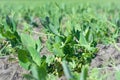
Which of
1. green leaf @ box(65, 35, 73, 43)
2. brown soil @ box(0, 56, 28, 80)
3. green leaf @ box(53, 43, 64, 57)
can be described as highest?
green leaf @ box(65, 35, 73, 43)

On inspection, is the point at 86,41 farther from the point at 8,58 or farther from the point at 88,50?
the point at 8,58

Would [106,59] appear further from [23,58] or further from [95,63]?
[23,58]

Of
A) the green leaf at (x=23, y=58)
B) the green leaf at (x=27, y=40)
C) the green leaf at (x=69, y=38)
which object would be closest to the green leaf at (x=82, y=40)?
the green leaf at (x=69, y=38)

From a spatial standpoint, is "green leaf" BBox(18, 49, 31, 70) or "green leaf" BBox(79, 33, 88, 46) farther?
"green leaf" BBox(79, 33, 88, 46)

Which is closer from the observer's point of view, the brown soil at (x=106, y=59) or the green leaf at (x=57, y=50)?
the brown soil at (x=106, y=59)

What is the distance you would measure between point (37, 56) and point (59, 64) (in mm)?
217

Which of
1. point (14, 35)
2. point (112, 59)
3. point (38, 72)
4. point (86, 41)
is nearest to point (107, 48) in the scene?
point (86, 41)

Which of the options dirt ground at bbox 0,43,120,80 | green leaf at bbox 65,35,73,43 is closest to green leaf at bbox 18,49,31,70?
dirt ground at bbox 0,43,120,80

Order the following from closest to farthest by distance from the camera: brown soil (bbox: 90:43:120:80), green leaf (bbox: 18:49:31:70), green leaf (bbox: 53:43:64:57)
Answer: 1. green leaf (bbox: 18:49:31:70)
2. brown soil (bbox: 90:43:120:80)
3. green leaf (bbox: 53:43:64:57)

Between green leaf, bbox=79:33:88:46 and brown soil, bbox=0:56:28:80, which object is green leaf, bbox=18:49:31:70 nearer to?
brown soil, bbox=0:56:28:80

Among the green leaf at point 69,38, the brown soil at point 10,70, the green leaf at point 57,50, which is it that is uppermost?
the green leaf at point 69,38

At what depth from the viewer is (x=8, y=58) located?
238 cm

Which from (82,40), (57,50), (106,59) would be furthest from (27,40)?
(106,59)

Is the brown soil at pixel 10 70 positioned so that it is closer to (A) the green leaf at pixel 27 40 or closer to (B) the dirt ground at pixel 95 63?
(B) the dirt ground at pixel 95 63
